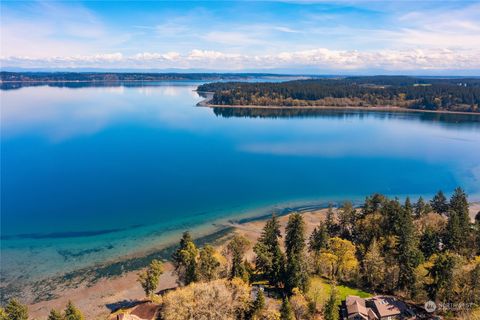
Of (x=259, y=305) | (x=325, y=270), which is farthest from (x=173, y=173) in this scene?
(x=259, y=305)

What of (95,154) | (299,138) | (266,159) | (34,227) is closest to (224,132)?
(299,138)

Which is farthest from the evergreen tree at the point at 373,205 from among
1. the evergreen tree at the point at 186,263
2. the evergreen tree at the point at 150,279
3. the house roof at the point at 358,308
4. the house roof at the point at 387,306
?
the evergreen tree at the point at 150,279

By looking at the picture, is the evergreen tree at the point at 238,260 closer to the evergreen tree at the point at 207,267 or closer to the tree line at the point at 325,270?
the tree line at the point at 325,270

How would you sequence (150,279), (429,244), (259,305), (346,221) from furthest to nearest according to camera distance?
(346,221) → (429,244) → (150,279) → (259,305)

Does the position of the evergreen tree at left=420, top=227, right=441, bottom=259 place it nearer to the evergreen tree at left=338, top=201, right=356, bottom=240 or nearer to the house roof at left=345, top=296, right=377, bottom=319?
the evergreen tree at left=338, top=201, right=356, bottom=240

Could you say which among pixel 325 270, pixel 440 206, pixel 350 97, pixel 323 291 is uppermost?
pixel 350 97

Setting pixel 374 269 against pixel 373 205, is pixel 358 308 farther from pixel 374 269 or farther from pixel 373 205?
pixel 373 205
